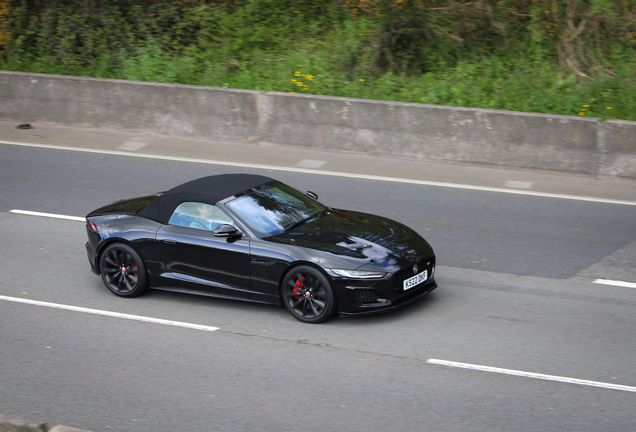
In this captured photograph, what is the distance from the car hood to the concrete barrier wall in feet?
18.4

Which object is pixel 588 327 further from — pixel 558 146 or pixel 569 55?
pixel 569 55

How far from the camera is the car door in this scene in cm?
802

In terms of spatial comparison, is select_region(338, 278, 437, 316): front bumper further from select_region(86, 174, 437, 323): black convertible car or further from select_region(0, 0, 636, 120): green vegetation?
select_region(0, 0, 636, 120): green vegetation

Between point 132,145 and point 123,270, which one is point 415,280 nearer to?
point 123,270

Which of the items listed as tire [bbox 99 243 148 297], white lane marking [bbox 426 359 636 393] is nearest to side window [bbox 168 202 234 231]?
tire [bbox 99 243 148 297]

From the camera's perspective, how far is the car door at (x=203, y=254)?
802 cm

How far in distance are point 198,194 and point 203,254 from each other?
74cm

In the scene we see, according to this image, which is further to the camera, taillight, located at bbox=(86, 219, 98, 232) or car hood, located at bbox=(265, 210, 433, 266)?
→ taillight, located at bbox=(86, 219, 98, 232)

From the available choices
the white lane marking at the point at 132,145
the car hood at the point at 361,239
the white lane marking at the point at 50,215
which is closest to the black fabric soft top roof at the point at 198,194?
the car hood at the point at 361,239

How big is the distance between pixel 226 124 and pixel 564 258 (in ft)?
26.6

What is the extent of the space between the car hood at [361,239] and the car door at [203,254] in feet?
1.46

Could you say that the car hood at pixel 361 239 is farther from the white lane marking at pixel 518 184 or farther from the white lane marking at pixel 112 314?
the white lane marking at pixel 518 184

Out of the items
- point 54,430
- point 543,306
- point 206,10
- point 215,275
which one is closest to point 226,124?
point 206,10

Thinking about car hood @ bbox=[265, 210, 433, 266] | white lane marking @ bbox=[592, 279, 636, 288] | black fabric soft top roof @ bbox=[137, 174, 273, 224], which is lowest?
white lane marking @ bbox=[592, 279, 636, 288]
